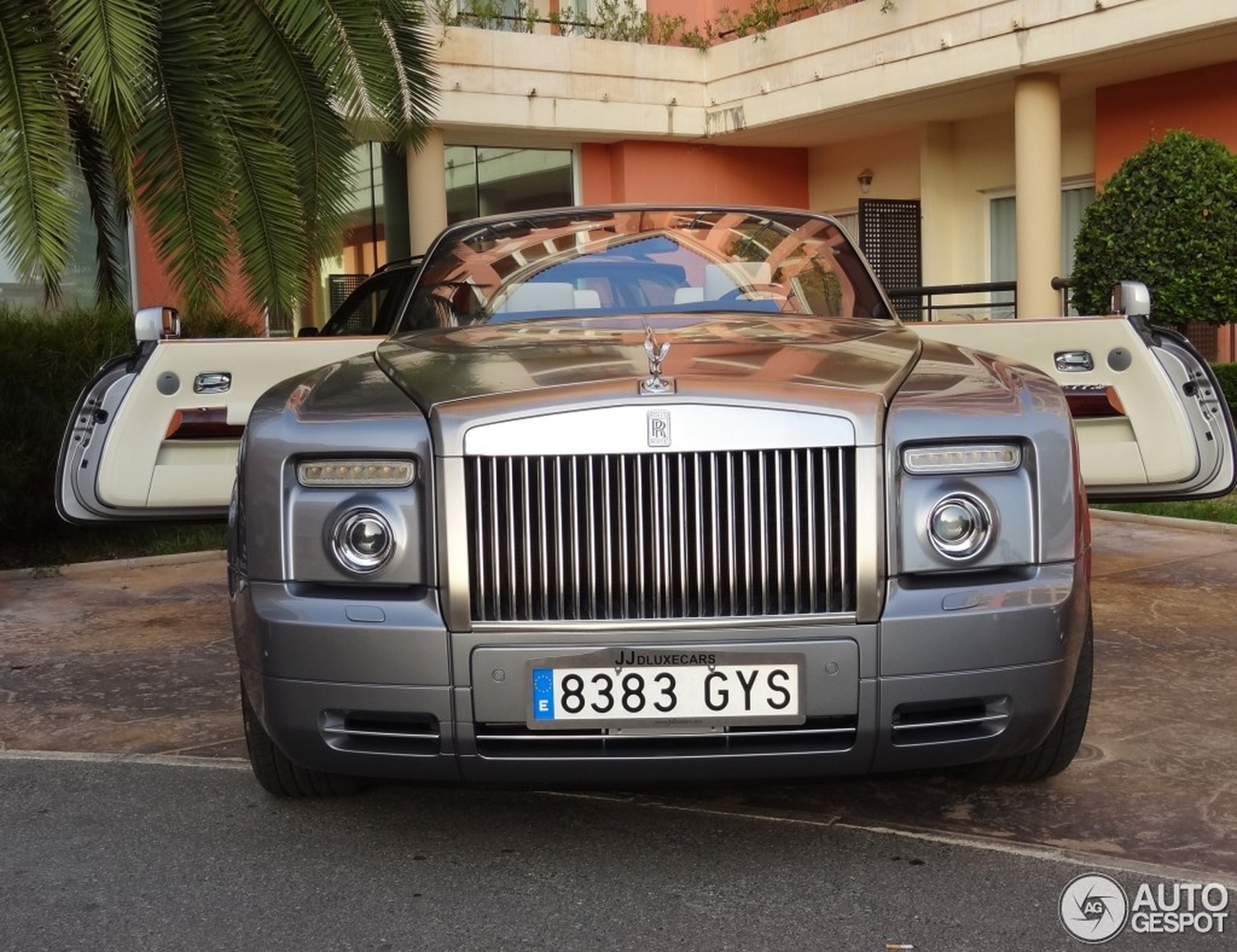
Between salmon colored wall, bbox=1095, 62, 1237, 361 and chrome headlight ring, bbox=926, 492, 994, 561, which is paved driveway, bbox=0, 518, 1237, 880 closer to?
chrome headlight ring, bbox=926, 492, 994, 561

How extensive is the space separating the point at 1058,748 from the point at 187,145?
6274 millimetres

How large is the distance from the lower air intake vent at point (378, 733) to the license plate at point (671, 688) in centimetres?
27

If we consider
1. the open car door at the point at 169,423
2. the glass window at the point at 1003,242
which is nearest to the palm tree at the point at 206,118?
the open car door at the point at 169,423

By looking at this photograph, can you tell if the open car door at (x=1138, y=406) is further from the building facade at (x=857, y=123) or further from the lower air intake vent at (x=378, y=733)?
the building facade at (x=857, y=123)

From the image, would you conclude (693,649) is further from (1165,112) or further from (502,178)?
(502,178)

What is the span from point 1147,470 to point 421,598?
2.63 m

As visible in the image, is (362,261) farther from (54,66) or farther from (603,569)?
(603,569)

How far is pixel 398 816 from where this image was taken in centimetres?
371

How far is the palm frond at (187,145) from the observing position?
812 cm

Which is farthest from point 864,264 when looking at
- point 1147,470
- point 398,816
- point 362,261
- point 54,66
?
point 362,261

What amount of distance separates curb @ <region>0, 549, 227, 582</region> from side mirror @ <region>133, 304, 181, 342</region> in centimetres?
324

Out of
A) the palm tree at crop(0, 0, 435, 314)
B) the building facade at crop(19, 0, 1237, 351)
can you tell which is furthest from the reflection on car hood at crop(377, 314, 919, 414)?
the building facade at crop(19, 0, 1237, 351)

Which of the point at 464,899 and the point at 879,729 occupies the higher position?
the point at 879,729
